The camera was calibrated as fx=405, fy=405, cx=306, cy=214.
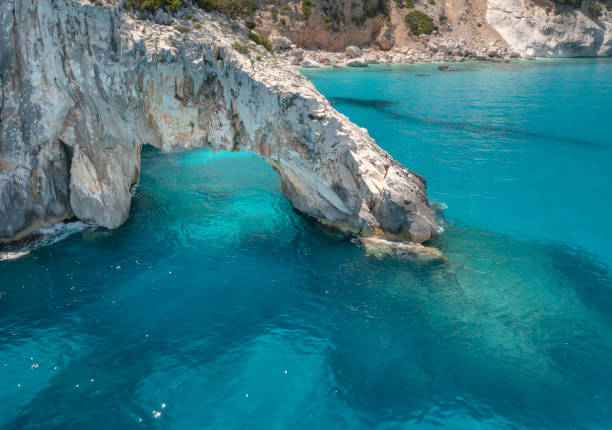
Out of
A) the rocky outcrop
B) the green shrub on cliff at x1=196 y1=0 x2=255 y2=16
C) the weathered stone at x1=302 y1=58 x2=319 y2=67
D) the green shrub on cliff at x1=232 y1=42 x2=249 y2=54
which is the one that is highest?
the weathered stone at x1=302 y1=58 x2=319 y2=67

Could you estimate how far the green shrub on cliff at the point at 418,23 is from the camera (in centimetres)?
9419

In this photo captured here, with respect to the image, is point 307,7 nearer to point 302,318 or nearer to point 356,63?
point 356,63

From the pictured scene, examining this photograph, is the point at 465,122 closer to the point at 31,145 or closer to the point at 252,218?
the point at 252,218

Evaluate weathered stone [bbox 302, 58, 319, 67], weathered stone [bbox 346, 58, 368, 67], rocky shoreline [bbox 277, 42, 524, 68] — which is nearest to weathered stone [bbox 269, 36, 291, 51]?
rocky shoreline [bbox 277, 42, 524, 68]

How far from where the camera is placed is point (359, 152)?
58.3ft

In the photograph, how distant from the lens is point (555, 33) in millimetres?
94000

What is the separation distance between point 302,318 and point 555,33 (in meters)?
109

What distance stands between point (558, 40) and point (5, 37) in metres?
111

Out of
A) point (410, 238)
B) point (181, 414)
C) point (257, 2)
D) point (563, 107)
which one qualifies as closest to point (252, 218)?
point (410, 238)

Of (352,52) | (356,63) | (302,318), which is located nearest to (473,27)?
(352,52)

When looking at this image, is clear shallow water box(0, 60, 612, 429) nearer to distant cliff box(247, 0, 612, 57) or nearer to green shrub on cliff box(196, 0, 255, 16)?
green shrub on cliff box(196, 0, 255, 16)

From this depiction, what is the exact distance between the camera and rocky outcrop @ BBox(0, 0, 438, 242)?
1609cm

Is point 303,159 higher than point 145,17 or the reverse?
the reverse

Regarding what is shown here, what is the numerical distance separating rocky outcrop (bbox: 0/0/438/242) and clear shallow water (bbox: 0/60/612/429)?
1743mm
